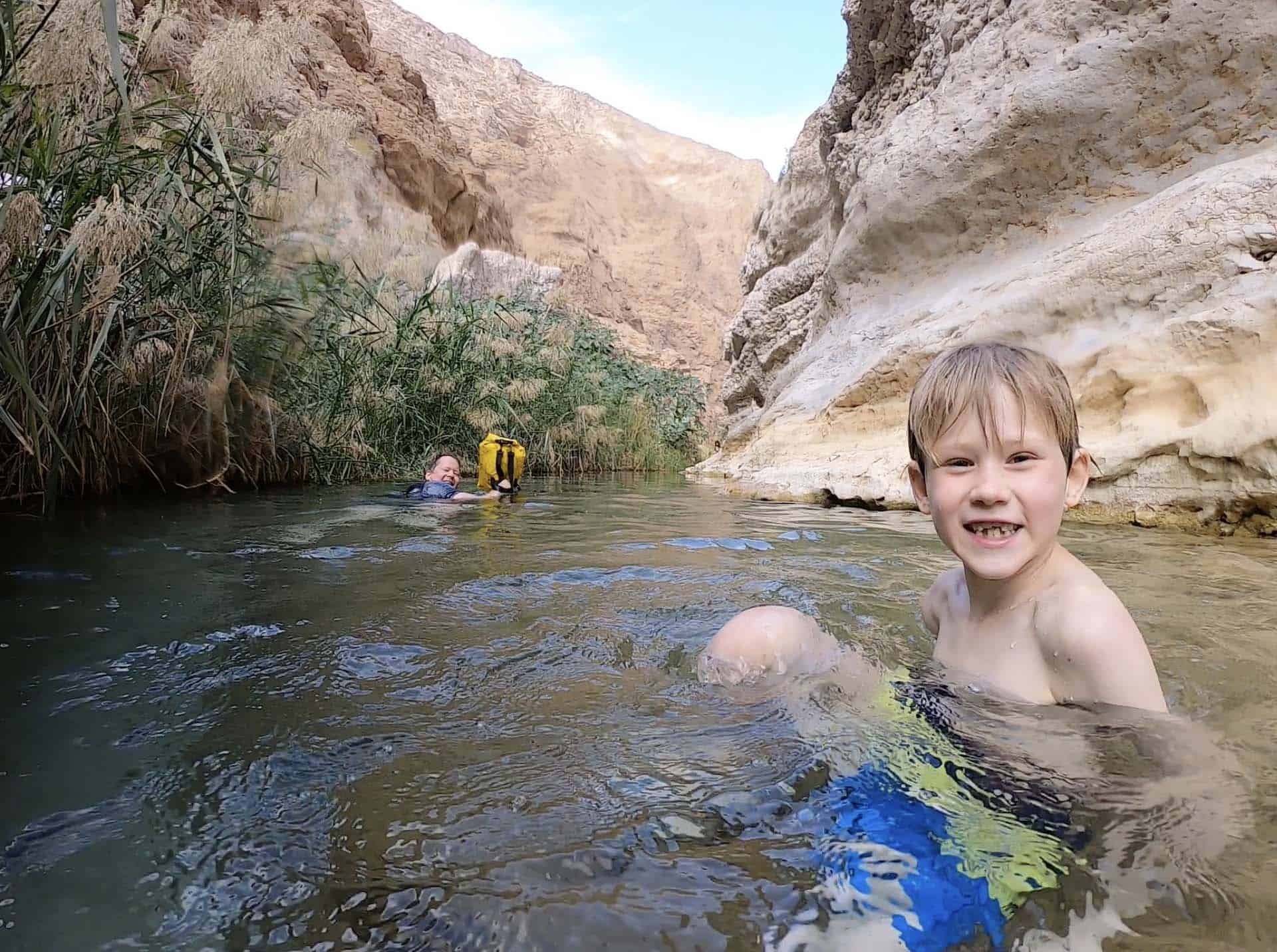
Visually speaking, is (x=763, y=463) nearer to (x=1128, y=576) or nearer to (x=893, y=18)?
(x=1128, y=576)

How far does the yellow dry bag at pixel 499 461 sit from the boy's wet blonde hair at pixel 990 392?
4605 mm

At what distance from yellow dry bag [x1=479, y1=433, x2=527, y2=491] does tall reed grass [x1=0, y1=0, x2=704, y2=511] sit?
124cm

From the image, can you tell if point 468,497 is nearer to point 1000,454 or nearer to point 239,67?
point 239,67

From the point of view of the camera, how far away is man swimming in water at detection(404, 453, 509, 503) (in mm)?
5168

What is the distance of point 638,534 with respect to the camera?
354cm

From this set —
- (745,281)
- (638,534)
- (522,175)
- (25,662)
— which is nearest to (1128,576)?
(638,534)

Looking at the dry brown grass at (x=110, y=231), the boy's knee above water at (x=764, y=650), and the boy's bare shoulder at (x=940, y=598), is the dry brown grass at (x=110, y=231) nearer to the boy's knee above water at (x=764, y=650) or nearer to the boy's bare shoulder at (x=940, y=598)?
the boy's knee above water at (x=764, y=650)

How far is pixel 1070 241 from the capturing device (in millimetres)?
5203

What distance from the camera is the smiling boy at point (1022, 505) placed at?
3.87 ft

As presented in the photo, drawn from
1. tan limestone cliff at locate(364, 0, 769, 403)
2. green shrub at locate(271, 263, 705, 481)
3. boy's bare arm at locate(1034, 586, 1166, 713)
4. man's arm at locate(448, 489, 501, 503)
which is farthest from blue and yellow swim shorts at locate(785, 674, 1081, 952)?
tan limestone cliff at locate(364, 0, 769, 403)

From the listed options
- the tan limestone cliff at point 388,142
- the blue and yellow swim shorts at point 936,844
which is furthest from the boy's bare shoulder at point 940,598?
the tan limestone cliff at point 388,142

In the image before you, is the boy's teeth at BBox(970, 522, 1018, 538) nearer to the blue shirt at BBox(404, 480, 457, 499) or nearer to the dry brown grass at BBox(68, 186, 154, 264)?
the dry brown grass at BBox(68, 186, 154, 264)

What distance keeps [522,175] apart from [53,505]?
3013cm

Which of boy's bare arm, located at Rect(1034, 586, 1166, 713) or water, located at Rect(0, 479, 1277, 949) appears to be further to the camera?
boy's bare arm, located at Rect(1034, 586, 1166, 713)
